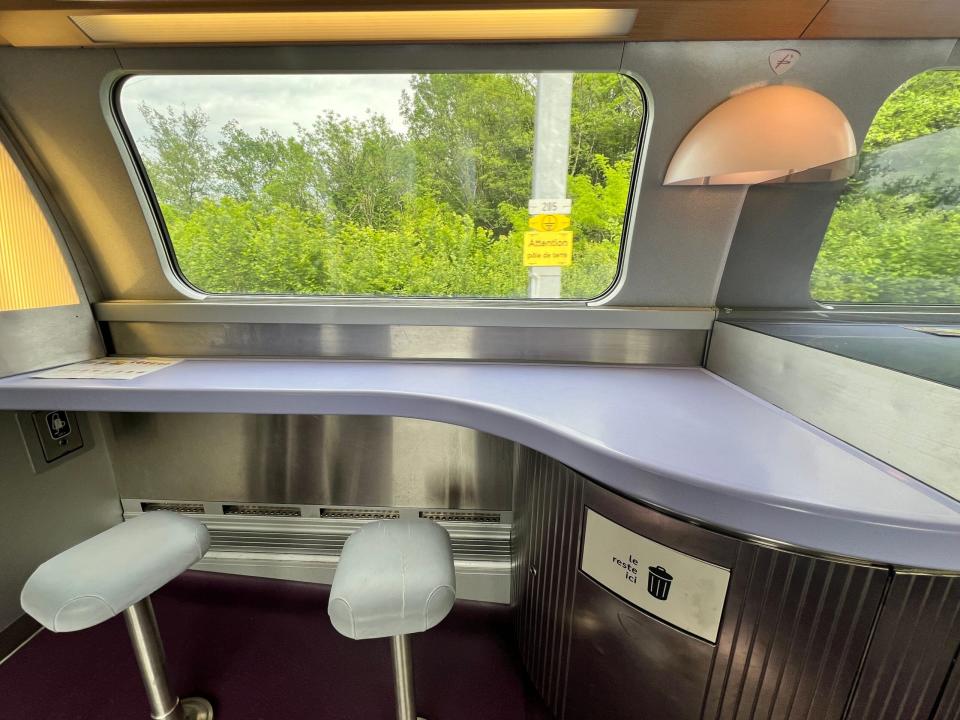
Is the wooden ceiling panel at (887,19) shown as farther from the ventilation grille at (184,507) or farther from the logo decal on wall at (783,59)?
the ventilation grille at (184,507)

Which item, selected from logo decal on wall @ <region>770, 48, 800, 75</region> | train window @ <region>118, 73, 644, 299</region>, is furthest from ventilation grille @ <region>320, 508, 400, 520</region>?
logo decal on wall @ <region>770, 48, 800, 75</region>

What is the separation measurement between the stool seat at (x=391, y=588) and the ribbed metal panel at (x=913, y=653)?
750 mm

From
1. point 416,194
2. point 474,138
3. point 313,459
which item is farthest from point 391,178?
point 313,459

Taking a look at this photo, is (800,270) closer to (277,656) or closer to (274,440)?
(274,440)

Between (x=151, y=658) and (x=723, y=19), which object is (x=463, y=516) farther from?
(x=723, y=19)

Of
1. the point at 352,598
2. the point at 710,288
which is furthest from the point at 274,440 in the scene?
the point at 710,288

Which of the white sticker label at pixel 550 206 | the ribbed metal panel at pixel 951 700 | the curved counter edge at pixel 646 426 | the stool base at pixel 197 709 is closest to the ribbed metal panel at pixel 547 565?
the curved counter edge at pixel 646 426

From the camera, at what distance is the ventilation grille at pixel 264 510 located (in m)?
1.73

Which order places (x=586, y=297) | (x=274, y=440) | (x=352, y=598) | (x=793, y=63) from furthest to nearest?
(x=274, y=440), (x=586, y=297), (x=793, y=63), (x=352, y=598)

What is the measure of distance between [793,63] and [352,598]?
1.79m

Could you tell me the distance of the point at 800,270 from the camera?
1251mm

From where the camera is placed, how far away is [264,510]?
68.3 inches

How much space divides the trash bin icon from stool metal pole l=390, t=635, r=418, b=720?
1.85ft

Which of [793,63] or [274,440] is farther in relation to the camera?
[274,440]
